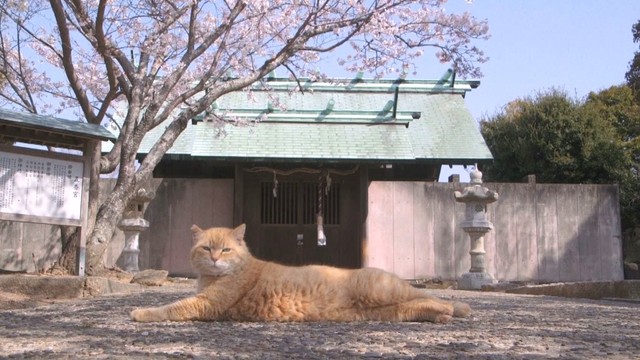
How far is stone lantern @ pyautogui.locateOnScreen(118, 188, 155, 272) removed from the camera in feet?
40.4

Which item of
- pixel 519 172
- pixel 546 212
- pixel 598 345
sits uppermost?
pixel 519 172

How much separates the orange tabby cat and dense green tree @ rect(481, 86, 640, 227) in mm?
14754

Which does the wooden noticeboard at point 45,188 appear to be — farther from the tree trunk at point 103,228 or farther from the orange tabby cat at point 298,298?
the orange tabby cat at point 298,298

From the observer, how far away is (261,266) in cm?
503

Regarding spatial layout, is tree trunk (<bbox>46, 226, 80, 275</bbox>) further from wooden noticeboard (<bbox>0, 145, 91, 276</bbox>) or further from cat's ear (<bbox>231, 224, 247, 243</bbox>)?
cat's ear (<bbox>231, 224, 247, 243</bbox>)

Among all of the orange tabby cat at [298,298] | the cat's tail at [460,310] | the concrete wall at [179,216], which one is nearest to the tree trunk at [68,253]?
the orange tabby cat at [298,298]

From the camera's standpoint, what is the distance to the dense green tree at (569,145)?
1858 centimetres

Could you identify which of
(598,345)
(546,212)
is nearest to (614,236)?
(546,212)

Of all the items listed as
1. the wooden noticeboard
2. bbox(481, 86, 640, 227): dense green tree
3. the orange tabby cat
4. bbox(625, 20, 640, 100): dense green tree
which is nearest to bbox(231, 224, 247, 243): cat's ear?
the orange tabby cat

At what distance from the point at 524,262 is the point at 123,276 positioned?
8423 mm

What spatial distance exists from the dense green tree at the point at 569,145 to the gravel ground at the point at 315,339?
14424 mm

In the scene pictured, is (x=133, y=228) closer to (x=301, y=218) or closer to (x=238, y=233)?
(x=301, y=218)

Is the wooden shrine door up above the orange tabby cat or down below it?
above

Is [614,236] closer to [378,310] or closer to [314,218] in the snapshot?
[314,218]
